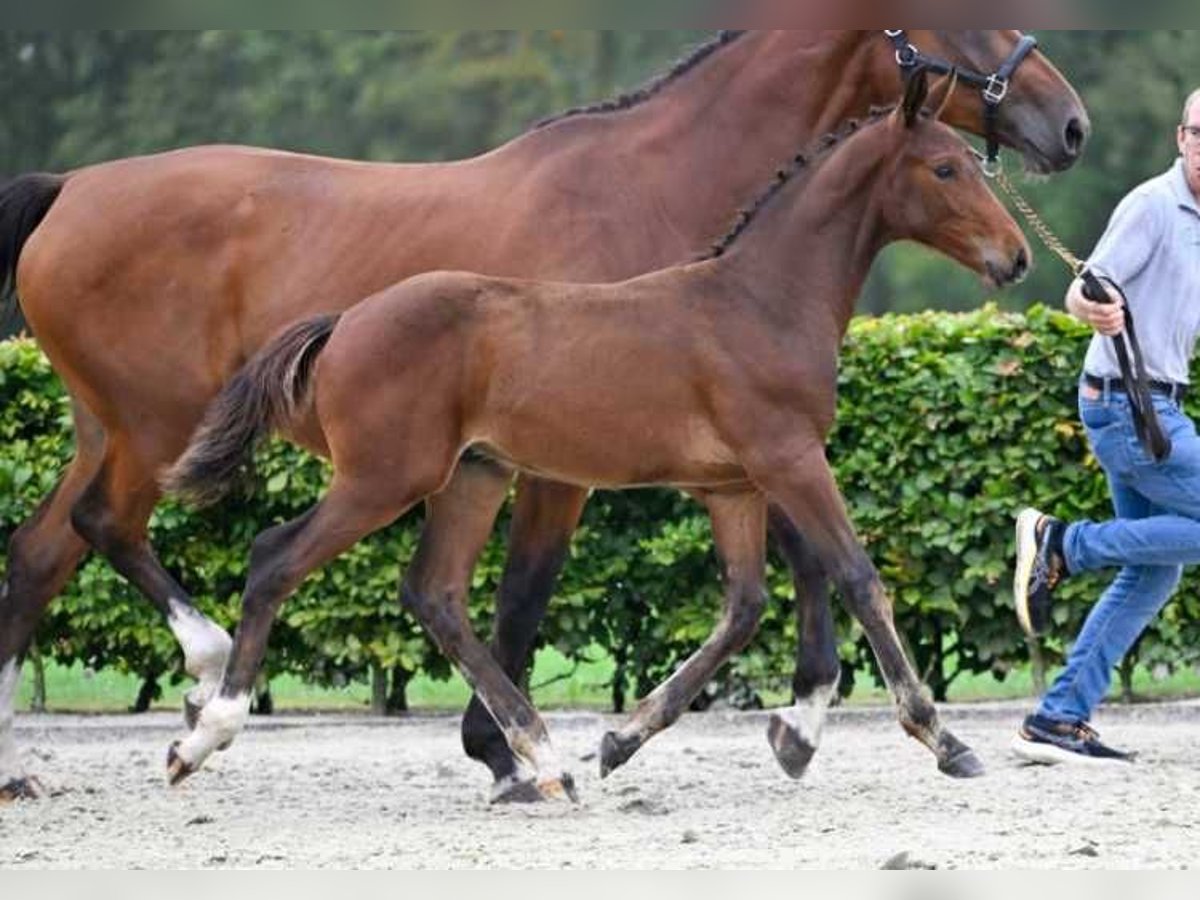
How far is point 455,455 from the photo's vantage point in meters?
6.32

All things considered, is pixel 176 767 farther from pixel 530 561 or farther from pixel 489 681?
pixel 530 561

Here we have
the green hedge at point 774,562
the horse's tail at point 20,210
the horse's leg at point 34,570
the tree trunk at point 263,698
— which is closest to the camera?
the horse's leg at point 34,570

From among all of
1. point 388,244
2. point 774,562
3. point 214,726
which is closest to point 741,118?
point 388,244

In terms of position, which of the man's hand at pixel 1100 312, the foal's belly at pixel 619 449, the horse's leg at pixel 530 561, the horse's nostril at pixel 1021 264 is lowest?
the horse's leg at pixel 530 561

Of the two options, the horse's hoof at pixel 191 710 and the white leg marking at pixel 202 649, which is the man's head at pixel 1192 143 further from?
the horse's hoof at pixel 191 710

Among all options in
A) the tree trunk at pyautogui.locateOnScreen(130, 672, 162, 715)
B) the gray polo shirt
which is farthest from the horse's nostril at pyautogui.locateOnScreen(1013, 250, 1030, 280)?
the tree trunk at pyautogui.locateOnScreen(130, 672, 162, 715)

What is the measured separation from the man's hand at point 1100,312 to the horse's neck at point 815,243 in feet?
1.88

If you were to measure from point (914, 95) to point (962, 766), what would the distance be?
1.83m

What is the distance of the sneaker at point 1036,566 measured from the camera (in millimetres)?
6980

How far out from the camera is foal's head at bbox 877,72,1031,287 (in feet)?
20.8

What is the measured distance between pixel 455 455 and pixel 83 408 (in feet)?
5.91

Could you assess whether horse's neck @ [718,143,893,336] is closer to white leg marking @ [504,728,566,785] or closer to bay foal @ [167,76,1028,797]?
bay foal @ [167,76,1028,797]

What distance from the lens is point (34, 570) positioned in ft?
24.1

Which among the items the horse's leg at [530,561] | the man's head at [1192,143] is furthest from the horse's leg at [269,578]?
the man's head at [1192,143]
